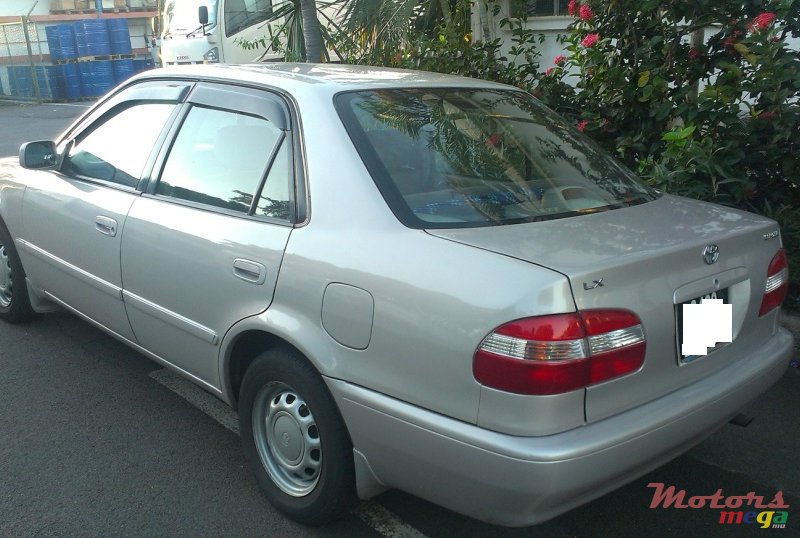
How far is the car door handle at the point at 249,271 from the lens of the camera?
117 inches

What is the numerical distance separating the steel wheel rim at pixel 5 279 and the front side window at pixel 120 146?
1.04 m

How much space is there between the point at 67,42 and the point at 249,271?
26247 millimetres

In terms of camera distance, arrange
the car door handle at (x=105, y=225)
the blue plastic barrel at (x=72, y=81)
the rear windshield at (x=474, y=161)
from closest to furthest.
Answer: the rear windshield at (x=474, y=161) < the car door handle at (x=105, y=225) < the blue plastic barrel at (x=72, y=81)

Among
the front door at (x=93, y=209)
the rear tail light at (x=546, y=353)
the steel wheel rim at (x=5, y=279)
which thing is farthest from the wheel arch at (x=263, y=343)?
the steel wheel rim at (x=5, y=279)

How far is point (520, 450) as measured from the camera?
224cm

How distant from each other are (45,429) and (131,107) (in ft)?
5.47

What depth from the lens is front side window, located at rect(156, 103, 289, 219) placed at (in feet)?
10.3

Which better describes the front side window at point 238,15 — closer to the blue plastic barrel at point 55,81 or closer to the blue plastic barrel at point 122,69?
the blue plastic barrel at point 122,69

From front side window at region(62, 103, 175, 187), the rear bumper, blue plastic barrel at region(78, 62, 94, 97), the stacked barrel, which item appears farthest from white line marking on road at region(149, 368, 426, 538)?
blue plastic barrel at region(78, 62, 94, 97)

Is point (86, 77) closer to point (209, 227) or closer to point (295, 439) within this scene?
point (209, 227)

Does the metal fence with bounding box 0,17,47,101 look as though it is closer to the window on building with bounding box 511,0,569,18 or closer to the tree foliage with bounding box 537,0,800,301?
the window on building with bounding box 511,0,569,18

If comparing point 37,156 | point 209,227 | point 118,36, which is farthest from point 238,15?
point 118,36

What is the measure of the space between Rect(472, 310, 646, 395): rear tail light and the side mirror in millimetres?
3262

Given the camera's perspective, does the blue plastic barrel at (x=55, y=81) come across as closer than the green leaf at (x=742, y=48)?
No
